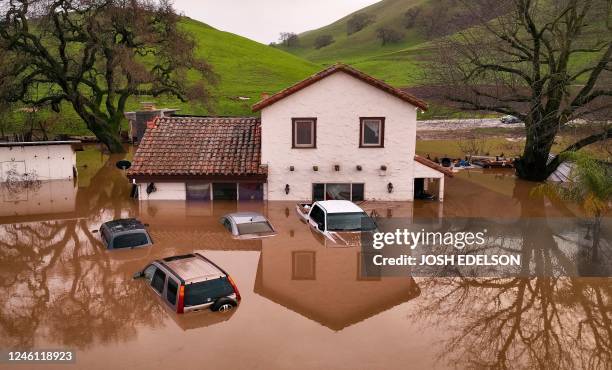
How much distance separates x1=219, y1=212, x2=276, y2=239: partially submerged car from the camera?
19891 mm

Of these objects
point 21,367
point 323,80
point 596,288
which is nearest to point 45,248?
point 21,367

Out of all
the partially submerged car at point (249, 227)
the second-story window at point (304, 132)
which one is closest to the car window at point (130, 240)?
the partially submerged car at point (249, 227)

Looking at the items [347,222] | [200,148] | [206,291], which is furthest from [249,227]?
[200,148]

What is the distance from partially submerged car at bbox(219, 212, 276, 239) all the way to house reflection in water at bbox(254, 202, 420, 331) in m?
0.53

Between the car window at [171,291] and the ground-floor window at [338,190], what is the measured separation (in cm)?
1296

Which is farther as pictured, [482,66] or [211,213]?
[482,66]

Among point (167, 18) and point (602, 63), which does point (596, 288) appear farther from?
point (167, 18)

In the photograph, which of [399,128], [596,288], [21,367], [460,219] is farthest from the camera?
[399,128]

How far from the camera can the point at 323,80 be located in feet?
80.3

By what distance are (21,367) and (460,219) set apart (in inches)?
732

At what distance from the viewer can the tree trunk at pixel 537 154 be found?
29906 mm

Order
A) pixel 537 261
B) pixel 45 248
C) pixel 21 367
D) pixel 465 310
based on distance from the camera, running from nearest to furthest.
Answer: pixel 21 367 → pixel 465 310 → pixel 537 261 → pixel 45 248

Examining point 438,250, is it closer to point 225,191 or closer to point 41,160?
point 225,191

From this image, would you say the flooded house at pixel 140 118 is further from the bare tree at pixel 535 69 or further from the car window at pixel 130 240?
the car window at pixel 130 240
